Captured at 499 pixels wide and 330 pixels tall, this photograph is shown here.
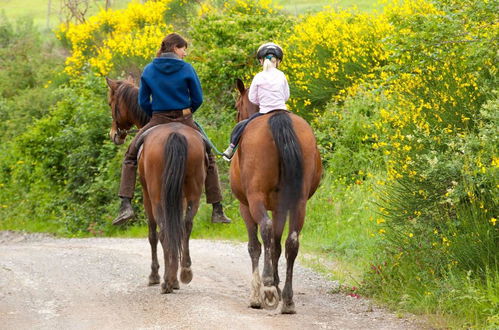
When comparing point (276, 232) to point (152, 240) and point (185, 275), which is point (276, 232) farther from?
point (152, 240)

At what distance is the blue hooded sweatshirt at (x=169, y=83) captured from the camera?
10.3 meters

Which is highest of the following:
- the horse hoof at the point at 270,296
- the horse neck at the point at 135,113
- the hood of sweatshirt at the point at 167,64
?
the hood of sweatshirt at the point at 167,64

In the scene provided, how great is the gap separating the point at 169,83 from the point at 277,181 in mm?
2126

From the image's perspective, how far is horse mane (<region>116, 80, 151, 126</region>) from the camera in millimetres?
11297

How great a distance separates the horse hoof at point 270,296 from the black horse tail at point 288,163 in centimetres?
76

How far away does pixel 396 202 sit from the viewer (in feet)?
31.7

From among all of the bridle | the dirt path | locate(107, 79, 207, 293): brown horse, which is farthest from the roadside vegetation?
the bridle

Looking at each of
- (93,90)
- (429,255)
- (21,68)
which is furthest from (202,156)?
(21,68)

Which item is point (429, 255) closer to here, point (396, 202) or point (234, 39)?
point (396, 202)

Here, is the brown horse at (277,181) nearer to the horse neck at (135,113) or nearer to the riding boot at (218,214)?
the riding boot at (218,214)

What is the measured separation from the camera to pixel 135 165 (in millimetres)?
10664

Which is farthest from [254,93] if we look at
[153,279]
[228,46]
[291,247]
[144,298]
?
[228,46]

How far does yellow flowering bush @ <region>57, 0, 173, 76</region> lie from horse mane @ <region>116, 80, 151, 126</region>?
1351cm

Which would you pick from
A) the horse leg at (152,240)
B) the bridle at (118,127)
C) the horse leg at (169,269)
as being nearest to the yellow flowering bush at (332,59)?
the bridle at (118,127)
